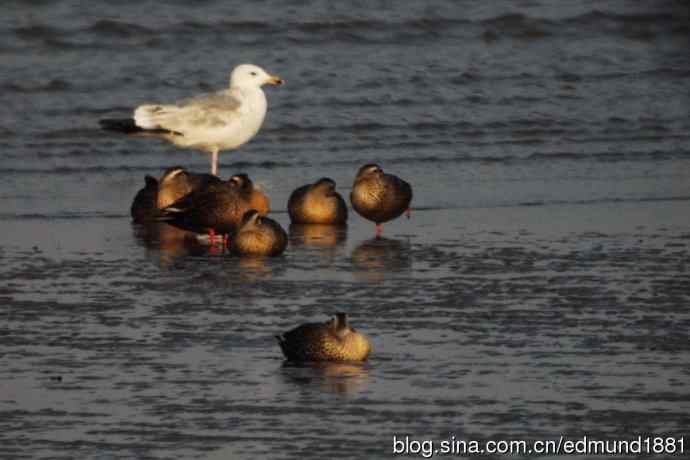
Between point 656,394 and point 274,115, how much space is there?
38.3ft

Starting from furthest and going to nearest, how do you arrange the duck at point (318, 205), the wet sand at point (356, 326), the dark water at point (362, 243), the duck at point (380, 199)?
the duck at point (318, 205), the duck at point (380, 199), the dark water at point (362, 243), the wet sand at point (356, 326)

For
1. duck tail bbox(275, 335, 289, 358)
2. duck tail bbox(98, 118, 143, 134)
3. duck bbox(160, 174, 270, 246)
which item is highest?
duck tail bbox(98, 118, 143, 134)

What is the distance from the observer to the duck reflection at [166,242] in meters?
13.1

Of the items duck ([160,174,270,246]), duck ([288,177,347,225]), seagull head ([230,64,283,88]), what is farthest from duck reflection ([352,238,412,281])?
seagull head ([230,64,283,88])

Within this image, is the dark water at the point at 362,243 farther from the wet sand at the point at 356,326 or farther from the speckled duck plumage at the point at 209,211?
the speckled duck plumage at the point at 209,211

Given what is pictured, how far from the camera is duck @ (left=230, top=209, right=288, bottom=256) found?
12789mm

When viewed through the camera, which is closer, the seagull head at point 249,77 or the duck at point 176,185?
the duck at point 176,185

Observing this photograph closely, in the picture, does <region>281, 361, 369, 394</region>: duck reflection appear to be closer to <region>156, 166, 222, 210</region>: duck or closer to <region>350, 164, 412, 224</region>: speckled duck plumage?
<region>350, 164, 412, 224</region>: speckled duck plumage

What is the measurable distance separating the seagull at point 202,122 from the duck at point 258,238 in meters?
4.00

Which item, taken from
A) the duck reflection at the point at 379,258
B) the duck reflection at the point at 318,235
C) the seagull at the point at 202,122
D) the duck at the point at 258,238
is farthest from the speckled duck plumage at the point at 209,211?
the seagull at the point at 202,122

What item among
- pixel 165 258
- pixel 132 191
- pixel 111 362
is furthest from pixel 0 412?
pixel 132 191

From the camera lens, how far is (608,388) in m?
8.96

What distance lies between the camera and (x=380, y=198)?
46.1 ft

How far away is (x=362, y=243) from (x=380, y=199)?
1.80 ft
